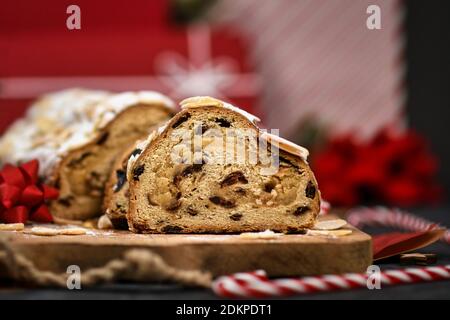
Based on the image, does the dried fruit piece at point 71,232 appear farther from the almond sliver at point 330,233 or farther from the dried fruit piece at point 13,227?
the almond sliver at point 330,233

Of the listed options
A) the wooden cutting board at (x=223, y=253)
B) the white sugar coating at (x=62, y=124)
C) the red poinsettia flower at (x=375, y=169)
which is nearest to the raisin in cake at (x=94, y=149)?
the white sugar coating at (x=62, y=124)

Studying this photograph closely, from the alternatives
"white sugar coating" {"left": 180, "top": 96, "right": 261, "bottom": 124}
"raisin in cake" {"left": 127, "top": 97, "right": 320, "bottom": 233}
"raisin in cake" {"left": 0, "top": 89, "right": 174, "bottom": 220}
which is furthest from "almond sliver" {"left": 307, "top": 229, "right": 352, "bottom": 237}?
"raisin in cake" {"left": 0, "top": 89, "right": 174, "bottom": 220}

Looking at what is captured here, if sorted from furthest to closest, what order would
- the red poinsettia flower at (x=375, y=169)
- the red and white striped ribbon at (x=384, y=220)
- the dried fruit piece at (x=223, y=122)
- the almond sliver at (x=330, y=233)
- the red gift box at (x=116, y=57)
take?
the red gift box at (x=116, y=57) → the red poinsettia flower at (x=375, y=169) → the red and white striped ribbon at (x=384, y=220) → the dried fruit piece at (x=223, y=122) → the almond sliver at (x=330, y=233)

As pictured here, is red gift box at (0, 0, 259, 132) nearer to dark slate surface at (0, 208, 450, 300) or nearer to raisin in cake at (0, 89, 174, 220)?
raisin in cake at (0, 89, 174, 220)

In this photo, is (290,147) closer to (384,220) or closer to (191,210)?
(191,210)

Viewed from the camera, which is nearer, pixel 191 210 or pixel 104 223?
pixel 191 210

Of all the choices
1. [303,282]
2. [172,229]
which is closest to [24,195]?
[172,229]
